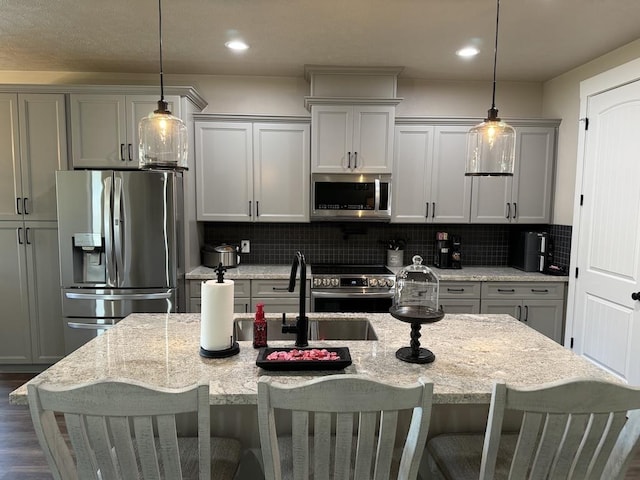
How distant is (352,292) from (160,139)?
6.86 feet

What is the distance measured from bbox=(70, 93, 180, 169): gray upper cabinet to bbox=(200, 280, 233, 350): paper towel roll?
225 centimetres

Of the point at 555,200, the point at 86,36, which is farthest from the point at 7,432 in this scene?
the point at 555,200

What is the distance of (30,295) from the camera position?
351 centimetres

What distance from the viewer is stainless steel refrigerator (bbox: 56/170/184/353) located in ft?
10.4

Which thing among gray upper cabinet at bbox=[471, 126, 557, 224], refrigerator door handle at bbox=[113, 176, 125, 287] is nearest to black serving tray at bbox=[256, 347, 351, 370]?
refrigerator door handle at bbox=[113, 176, 125, 287]

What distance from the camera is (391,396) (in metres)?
1.06

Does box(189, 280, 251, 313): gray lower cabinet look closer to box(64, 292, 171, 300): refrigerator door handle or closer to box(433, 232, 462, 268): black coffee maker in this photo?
box(64, 292, 171, 300): refrigerator door handle

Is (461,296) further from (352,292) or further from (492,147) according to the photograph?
(492,147)

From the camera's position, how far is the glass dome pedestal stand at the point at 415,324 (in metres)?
1.54

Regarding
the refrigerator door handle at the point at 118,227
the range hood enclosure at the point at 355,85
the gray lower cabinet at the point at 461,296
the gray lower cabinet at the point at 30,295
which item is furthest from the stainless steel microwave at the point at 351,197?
the gray lower cabinet at the point at 30,295

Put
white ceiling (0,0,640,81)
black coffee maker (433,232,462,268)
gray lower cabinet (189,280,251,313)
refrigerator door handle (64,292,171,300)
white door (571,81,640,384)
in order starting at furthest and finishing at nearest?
black coffee maker (433,232,462,268), gray lower cabinet (189,280,251,313), refrigerator door handle (64,292,171,300), white door (571,81,640,384), white ceiling (0,0,640,81)

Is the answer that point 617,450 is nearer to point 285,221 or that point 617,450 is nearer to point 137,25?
point 285,221

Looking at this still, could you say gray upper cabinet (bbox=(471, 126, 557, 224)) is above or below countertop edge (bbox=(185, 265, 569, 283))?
above

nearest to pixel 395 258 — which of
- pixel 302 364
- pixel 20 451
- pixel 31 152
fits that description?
pixel 302 364
